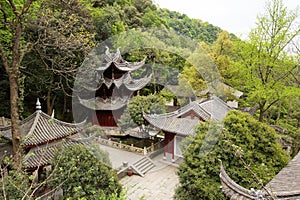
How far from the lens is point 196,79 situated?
16.8m

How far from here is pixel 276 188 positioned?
3705 millimetres

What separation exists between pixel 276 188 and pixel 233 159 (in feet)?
9.69

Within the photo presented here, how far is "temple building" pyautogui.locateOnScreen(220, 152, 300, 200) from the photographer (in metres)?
3.04

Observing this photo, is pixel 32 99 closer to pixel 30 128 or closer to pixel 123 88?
pixel 123 88

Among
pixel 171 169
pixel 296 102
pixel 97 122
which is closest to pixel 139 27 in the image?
pixel 97 122

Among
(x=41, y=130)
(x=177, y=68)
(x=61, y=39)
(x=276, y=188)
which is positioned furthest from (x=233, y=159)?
(x=177, y=68)

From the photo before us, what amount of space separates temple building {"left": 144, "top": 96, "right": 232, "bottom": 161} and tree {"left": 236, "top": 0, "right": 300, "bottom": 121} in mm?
1922

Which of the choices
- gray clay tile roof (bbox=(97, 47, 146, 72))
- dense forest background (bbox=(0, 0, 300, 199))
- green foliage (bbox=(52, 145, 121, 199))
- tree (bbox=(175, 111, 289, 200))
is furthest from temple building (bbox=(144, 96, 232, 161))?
gray clay tile roof (bbox=(97, 47, 146, 72))

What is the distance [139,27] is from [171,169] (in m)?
18.4

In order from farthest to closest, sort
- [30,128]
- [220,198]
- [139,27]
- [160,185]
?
[139,27]
[160,185]
[30,128]
[220,198]

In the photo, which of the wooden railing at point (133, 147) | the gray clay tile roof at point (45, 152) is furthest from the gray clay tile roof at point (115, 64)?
the gray clay tile roof at point (45, 152)

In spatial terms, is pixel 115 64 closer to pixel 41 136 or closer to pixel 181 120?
pixel 181 120

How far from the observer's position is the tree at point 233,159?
6.48 m

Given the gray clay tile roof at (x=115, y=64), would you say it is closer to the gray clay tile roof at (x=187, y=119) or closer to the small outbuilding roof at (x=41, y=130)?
the gray clay tile roof at (x=187, y=119)
